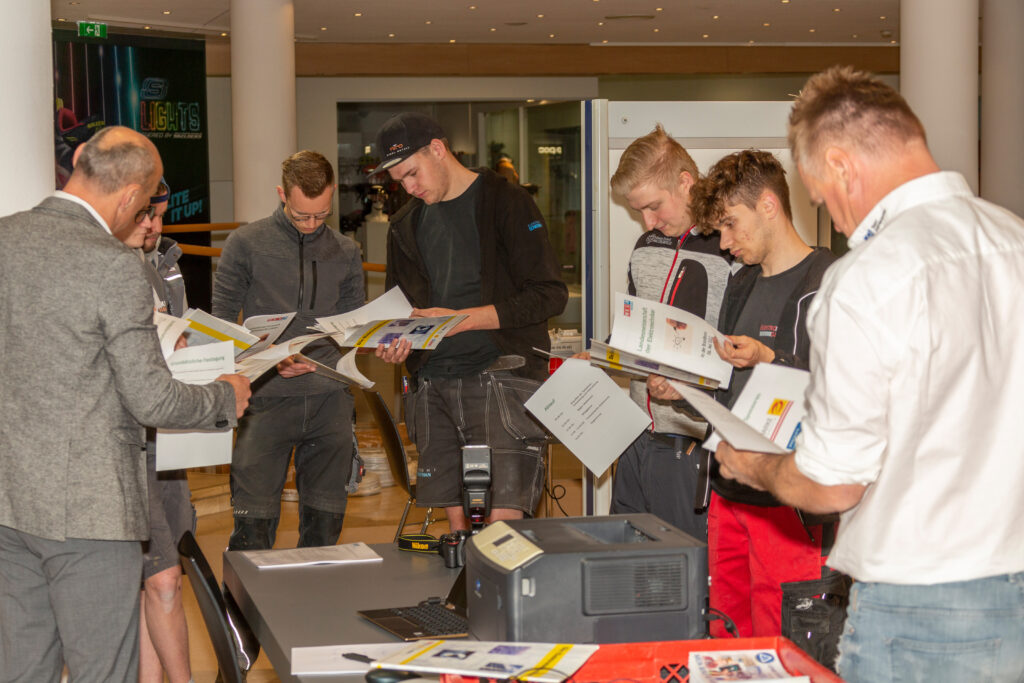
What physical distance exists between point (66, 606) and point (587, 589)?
130 centimetres

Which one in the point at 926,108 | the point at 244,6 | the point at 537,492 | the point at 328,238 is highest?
the point at 244,6

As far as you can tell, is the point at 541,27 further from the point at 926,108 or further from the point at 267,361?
the point at 267,361

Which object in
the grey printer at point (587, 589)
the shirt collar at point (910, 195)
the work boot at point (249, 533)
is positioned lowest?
the work boot at point (249, 533)

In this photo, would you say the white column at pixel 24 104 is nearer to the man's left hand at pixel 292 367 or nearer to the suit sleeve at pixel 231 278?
the suit sleeve at pixel 231 278

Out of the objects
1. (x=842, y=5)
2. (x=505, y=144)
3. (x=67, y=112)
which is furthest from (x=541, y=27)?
(x=67, y=112)

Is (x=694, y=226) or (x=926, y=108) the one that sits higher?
(x=926, y=108)

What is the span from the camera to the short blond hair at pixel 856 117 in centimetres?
161

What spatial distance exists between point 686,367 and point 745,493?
0.41 m

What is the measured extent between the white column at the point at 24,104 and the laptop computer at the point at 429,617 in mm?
1730

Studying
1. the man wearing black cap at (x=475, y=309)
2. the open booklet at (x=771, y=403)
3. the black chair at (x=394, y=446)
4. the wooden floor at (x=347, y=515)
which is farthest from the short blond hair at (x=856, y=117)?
the wooden floor at (x=347, y=515)

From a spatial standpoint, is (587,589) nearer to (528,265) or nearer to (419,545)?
(419,545)

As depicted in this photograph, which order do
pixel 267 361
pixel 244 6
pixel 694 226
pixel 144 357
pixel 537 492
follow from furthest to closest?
pixel 244 6
pixel 537 492
pixel 694 226
pixel 267 361
pixel 144 357

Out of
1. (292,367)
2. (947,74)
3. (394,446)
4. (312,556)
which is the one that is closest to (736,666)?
(312,556)

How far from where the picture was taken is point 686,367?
98.0 inches
